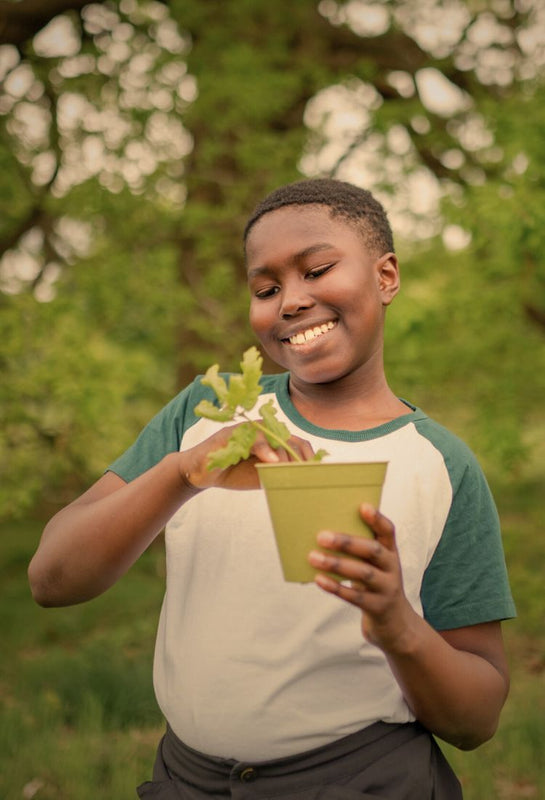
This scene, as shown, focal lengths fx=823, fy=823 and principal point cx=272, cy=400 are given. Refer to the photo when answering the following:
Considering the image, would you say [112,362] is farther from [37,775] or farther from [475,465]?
[475,465]

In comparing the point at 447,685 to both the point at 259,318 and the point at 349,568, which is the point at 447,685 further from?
the point at 259,318

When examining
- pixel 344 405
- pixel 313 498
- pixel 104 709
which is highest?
pixel 313 498

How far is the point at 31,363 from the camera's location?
15.7 feet

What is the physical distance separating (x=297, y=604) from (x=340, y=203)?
2.96ft

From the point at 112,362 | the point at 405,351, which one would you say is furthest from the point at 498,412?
the point at 112,362

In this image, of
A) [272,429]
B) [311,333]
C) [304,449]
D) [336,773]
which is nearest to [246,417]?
[272,429]

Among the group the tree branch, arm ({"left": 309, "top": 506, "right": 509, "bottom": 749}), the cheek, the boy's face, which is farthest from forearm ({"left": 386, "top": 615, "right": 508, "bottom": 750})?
the tree branch

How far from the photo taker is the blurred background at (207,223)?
462 cm

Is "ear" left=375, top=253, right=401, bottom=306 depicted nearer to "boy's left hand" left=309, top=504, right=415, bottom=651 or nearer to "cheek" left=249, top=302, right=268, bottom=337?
"cheek" left=249, top=302, right=268, bottom=337

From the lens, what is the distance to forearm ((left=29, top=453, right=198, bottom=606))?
1.49 meters

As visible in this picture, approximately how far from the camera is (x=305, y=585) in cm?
166

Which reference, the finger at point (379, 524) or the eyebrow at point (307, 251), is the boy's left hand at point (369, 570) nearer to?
the finger at point (379, 524)

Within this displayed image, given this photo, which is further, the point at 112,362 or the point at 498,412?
the point at 498,412

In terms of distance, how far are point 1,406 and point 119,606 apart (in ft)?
9.67
